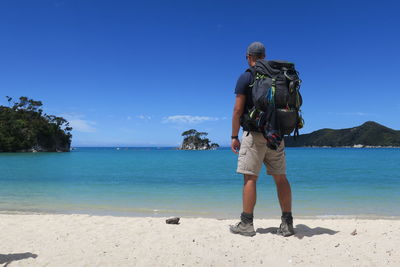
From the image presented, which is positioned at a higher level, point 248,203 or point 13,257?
point 248,203

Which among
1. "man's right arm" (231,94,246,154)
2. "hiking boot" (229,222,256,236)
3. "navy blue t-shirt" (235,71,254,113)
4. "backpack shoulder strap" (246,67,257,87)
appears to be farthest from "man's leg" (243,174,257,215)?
"backpack shoulder strap" (246,67,257,87)

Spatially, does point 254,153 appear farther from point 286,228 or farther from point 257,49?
point 257,49

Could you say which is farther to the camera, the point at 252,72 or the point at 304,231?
the point at 304,231

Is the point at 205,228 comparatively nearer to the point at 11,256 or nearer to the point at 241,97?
the point at 241,97

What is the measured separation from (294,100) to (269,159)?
821 millimetres

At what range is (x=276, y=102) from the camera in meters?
3.38

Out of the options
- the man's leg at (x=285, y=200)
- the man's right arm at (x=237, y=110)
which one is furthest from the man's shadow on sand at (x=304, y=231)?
the man's right arm at (x=237, y=110)

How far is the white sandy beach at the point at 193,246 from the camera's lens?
3193mm

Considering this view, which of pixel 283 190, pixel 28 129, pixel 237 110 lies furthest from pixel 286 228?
pixel 28 129

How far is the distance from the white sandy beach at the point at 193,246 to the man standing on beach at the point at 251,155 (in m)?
0.26

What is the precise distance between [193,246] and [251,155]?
1274mm

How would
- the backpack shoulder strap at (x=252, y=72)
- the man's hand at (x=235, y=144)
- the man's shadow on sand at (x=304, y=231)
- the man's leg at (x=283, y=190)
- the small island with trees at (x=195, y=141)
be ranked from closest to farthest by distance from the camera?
1. the backpack shoulder strap at (x=252, y=72)
2. the man's hand at (x=235, y=144)
3. the man's leg at (x=283, y=190)
4. the man's shadow on sand at (x=304, y=231)
5. the small island with trees at (x=195, y=141)

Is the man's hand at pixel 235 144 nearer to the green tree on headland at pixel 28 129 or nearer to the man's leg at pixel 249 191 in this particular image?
the man's leg at pixel 249 191

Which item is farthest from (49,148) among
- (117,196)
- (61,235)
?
(61,235)
